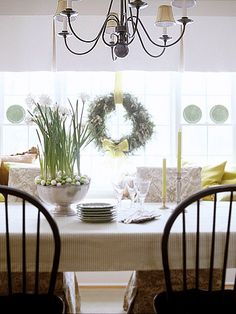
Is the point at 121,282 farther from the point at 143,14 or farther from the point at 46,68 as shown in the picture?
the point at 143,14

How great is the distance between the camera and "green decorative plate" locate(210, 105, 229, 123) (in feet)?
13.7

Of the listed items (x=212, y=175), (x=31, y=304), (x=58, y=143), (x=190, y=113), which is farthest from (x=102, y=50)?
(x=31, y=304)

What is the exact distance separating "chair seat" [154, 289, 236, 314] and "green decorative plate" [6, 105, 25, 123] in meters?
2.93

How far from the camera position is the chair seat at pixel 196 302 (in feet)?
5.03

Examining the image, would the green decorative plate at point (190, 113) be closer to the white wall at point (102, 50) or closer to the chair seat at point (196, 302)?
the white wall at point (102, 50)

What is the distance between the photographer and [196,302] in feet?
5.18

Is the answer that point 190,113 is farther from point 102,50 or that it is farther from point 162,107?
point 102,50

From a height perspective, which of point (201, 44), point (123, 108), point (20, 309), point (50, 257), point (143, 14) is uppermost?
point (143, 14)

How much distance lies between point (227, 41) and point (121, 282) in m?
2.45

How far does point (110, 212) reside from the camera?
6.32 feet

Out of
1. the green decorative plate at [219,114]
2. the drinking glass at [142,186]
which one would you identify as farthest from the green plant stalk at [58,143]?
the green decorative plate at [219,114]

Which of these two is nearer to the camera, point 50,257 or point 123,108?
point 50,257

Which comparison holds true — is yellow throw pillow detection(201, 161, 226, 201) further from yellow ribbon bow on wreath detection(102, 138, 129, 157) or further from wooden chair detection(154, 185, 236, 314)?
wooden chair detection(154, 185, 236, 314)

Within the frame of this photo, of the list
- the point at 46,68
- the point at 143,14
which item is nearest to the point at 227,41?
the point at 143,14
